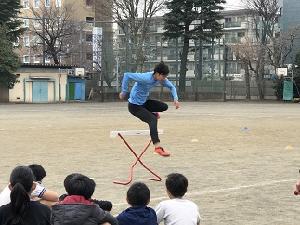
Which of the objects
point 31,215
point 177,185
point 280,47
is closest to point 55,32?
point 280,47

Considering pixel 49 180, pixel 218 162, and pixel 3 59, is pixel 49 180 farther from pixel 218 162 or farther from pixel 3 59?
pixel 3 59

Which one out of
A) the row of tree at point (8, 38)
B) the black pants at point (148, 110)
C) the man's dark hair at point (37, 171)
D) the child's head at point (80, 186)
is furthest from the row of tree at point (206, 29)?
the child's head at point (80, 186)

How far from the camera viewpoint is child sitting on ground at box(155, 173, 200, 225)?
4.84m

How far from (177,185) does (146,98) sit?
5.20 meters

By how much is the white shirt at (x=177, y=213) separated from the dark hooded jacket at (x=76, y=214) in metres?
0.85

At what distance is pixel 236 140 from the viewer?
1589cm

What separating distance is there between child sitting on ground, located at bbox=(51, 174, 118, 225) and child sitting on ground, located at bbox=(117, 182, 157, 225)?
1.45 feet

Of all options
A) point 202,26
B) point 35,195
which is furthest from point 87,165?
point 202,26

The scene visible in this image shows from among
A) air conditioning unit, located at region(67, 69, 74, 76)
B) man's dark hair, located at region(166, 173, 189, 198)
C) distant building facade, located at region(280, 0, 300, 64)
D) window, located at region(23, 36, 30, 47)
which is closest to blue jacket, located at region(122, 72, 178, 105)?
man's dark hair, located at region(166, 173, 189, 198)

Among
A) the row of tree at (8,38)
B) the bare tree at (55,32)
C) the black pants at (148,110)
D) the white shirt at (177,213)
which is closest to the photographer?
the white shirt at (177,213)

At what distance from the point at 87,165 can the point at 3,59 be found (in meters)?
39.0

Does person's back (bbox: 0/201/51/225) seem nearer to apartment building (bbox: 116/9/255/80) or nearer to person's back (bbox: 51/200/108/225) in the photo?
person's back (bbox: 51/200/108/225)

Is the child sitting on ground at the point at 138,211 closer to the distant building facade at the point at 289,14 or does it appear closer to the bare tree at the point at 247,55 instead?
the bare tree at the point at 247,55

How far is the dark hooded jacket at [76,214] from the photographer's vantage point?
4.11m
